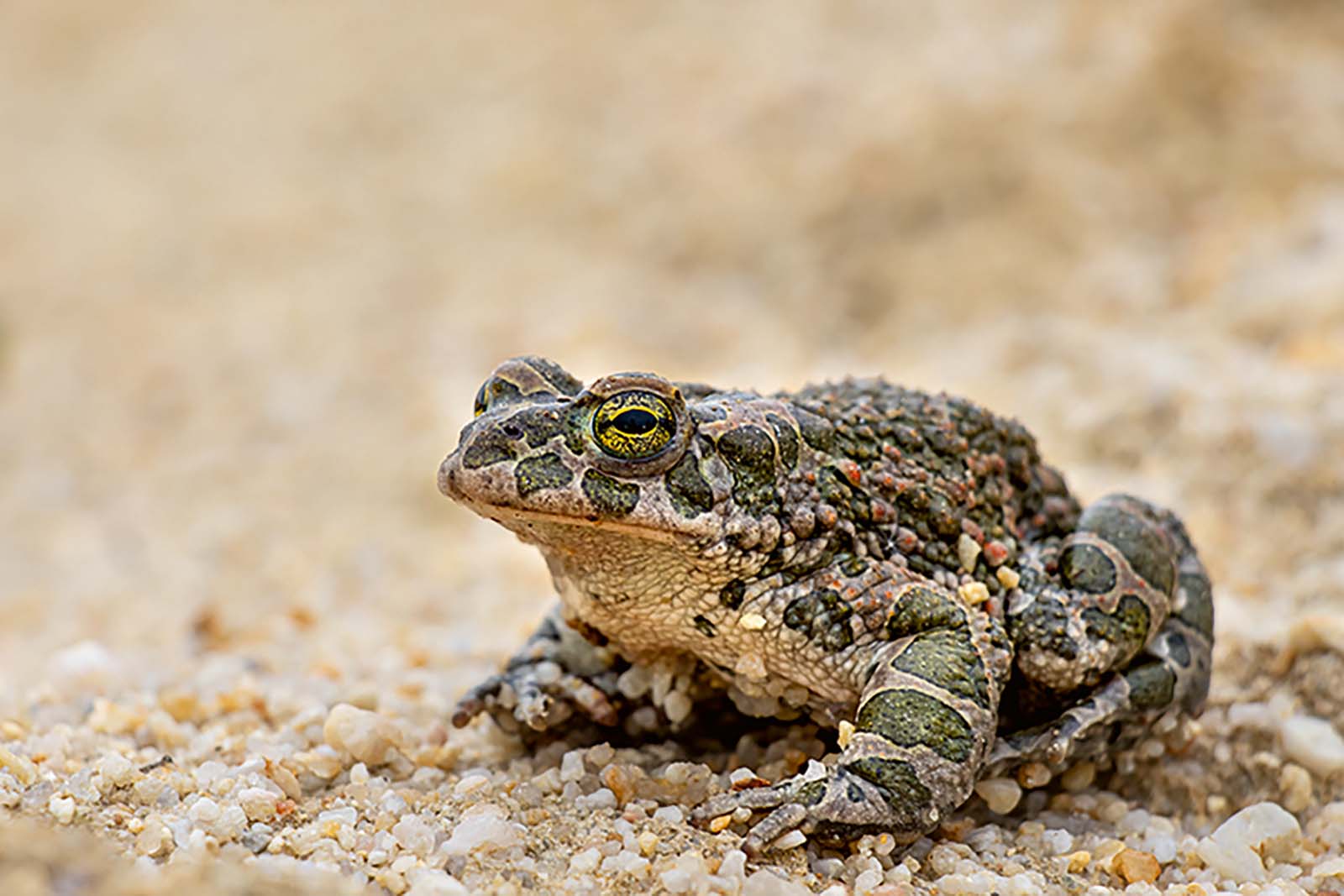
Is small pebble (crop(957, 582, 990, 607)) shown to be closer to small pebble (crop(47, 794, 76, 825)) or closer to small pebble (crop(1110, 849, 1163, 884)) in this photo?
small pebble (crop(1110, 849, 1163, 884))

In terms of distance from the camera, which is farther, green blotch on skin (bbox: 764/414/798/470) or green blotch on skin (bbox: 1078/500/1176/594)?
green blotch on skin (bbox: 1078/500/1176/594)

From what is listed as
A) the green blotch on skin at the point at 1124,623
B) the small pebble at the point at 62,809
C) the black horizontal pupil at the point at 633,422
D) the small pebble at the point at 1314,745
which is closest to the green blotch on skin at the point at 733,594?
the black horizontal pupil at the point at 633,422

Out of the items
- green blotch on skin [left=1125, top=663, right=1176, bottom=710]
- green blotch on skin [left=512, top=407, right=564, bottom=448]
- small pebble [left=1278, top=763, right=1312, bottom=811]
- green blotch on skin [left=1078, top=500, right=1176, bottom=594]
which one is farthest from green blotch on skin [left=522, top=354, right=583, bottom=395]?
small pebble [left=1278, top=763, right=1312, bottom=811]

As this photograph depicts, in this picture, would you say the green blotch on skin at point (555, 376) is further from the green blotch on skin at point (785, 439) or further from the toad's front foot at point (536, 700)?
the toad's front foot at point (536, 700)

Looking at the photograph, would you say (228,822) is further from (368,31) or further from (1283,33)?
(368,31)

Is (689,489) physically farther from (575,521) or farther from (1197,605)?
(1197,605)
